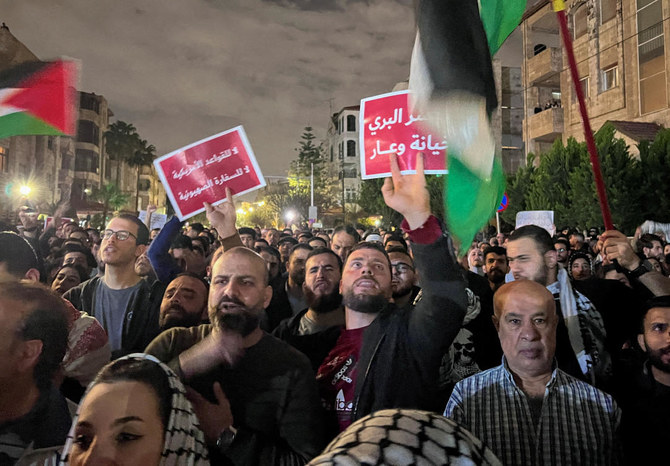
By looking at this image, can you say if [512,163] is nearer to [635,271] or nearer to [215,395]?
[635,271]

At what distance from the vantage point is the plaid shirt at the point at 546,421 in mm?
2238

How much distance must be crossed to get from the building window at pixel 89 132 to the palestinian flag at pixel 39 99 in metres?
57.6

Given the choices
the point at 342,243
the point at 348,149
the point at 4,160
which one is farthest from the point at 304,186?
the point at 342,243

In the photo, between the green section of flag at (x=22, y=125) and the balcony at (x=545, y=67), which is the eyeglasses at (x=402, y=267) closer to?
the green section of flag at (x=22, y=125)

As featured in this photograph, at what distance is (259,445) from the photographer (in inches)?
84.6

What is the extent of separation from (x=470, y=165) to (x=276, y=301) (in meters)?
2.89

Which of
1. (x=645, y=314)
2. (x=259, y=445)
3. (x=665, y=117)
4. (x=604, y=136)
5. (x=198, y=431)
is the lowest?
(x=259, y=445)

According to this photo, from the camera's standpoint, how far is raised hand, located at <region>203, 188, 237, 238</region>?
393cm

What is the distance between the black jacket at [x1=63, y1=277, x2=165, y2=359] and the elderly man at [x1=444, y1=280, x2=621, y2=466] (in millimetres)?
2274

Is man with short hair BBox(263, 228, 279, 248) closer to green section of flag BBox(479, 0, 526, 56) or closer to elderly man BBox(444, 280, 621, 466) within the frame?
green section of flag BBox(479, 0, 526, 56)

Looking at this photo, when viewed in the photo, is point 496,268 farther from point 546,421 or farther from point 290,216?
point 290,216

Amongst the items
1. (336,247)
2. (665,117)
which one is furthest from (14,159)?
(665,117)

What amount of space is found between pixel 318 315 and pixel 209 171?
1.58 m

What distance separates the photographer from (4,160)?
101 feet
